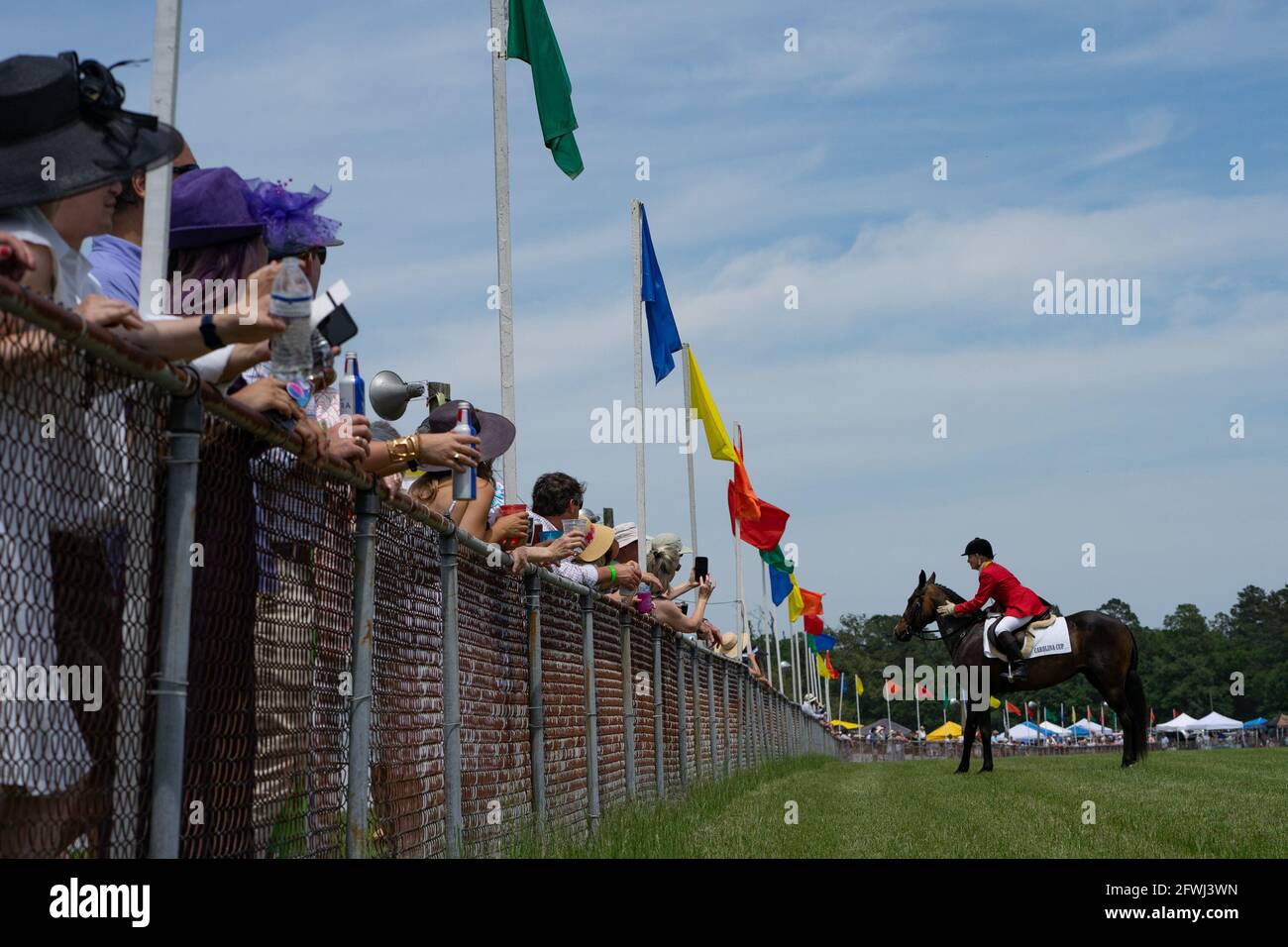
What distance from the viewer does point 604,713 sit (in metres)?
10.0

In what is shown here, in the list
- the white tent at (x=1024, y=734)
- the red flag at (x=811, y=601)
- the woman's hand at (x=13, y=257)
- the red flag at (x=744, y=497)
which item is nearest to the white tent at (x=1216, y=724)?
the white tent at (x=1024, y=734)

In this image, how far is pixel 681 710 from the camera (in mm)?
13320

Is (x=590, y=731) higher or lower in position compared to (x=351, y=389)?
lower

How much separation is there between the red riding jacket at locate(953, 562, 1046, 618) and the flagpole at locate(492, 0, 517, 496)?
1064 centimetres

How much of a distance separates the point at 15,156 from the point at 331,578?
1595 mm

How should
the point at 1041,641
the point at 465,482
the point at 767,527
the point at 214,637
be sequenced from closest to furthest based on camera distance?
the point at 214,637 < the point at 465,482 < the point at 1041,641 < the point at 767,527

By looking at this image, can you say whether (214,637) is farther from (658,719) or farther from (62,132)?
(658,719)

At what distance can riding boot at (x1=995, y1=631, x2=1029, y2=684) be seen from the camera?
21.5m

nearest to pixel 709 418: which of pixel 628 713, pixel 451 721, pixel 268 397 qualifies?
pixel 628 713

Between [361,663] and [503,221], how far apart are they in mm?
8009

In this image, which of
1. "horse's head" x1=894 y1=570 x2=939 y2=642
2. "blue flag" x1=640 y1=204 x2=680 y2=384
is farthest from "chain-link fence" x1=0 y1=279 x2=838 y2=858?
"horse's head" x1=894 y1=570 x2=939 y2=642

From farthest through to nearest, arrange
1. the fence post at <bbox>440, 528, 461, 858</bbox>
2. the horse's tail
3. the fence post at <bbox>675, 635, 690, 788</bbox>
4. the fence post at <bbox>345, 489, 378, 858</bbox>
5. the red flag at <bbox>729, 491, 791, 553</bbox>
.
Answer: the red flag at <bbox>729, 491, 791, 553</bbox>, the horse's tail, the fence post at <bbox>675, 635, 690, 788</bbox>, the fence post at <bbox>440, 528, 461, 858</bbox>, the fence post at <bbox>345, 489, 378, 858</bbox>

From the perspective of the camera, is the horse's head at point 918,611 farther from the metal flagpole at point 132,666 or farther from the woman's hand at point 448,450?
the metal flagpole at point 132,666

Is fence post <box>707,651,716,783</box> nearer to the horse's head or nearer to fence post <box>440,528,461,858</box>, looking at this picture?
the horse's head
